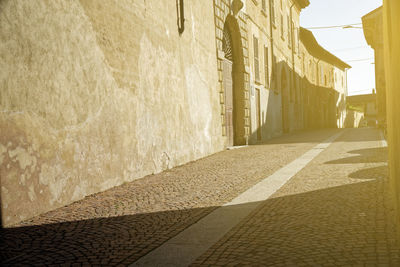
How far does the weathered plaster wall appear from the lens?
4.15 m

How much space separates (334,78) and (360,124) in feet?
39.0

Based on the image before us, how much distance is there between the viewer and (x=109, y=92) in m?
5.91

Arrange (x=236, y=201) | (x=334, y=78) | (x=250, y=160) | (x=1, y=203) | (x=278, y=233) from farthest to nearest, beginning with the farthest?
(x=334, y=78) → (x=250, y=160) → (x=236, y=201) → (x=1, y=203) → (x=278, y=233)

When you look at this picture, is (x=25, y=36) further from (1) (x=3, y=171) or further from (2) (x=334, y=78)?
(2) (x=334, y=78)

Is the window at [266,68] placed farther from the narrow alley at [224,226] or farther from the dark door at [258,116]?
the narrow alley at [224,226]

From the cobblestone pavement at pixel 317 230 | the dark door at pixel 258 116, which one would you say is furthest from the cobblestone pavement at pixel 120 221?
the dark door at pixel 258 116

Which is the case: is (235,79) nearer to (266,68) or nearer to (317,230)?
(266,68)

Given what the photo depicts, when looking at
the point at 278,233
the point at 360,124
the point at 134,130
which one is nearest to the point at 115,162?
the point at 134,130

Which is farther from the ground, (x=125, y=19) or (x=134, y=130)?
(x=125, y=19)

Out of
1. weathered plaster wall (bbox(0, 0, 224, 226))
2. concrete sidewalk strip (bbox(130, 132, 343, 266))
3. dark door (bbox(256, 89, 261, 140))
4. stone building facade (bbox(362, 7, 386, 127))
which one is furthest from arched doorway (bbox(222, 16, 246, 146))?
stone building facade (bbox(362, 7, 386, 127))

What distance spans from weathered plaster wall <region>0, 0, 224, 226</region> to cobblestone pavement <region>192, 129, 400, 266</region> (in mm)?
2192

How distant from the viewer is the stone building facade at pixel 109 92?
421cm

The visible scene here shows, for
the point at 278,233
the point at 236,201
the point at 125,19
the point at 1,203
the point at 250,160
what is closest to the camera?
the point at 278,233

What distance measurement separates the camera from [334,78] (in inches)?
1672
